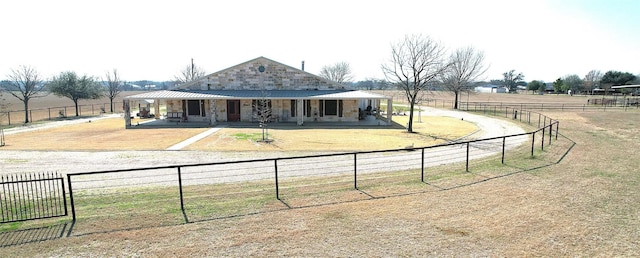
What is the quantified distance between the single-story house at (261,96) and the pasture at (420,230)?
67.7 ft

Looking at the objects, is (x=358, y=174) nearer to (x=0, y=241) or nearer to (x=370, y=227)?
(x=370, y=227)

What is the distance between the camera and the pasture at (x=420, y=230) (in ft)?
21.2

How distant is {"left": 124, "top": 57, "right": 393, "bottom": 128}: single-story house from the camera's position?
30219mm

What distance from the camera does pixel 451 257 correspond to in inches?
243

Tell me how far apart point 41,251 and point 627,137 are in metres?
27.4

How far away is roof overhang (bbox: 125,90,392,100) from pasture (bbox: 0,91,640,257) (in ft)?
66.1

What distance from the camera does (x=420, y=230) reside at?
23.9ft

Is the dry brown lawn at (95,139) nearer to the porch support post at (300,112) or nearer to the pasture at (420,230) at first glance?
the porch support post at (300,112)

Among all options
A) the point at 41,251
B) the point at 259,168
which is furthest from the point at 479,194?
the point at 41,251

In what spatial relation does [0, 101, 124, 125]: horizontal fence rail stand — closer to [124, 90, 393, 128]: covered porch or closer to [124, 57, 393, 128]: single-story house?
[124, 57, 393, 128]: single-story house

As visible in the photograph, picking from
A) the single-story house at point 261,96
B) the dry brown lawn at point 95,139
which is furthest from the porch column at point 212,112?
the dry brown lawn at point 95,139

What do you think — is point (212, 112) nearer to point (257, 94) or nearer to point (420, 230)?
point (257, 94)

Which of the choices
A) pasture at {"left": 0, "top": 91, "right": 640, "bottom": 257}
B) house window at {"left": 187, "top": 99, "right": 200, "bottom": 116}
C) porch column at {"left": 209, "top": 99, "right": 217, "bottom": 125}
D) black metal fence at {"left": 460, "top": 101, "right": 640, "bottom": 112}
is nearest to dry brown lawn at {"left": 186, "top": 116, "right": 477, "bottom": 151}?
porch column at {"left": 209, "top": 99, "right": 217, "bottom": 125}

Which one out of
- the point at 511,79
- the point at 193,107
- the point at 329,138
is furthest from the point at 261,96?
the point at 511,79
